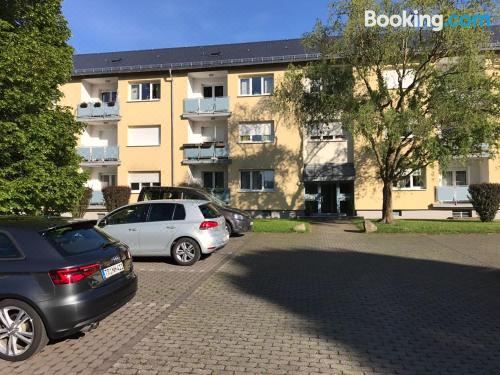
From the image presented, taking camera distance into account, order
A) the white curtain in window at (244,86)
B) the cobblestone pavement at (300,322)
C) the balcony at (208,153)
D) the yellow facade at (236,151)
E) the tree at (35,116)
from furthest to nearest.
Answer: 1. the white curtain in window at (244,86)
2. the balcony at (208,153)
3. the yellow facade at (236,151)
4. the tree at (35,116)
5. the cobblestone pavement at (300,322)

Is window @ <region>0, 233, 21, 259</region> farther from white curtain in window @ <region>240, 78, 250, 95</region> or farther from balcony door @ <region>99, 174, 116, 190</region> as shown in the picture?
balcony door @ <region>99, 174, 116, 190</region>

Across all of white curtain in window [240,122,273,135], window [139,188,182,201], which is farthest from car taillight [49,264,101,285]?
white curtain in window [240,122,273,135]

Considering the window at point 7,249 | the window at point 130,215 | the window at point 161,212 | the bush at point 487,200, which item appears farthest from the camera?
the bush at point 487,200

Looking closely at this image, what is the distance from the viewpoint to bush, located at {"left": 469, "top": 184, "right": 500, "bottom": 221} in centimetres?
1988

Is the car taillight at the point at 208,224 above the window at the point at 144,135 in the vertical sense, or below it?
below

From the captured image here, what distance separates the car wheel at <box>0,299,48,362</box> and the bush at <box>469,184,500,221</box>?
2013 cm

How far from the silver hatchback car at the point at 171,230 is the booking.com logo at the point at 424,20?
10950 millimetres

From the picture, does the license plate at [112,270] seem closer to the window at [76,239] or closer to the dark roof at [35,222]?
the window at [76,239]

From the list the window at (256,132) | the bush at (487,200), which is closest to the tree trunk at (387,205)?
the bush at (487,200)

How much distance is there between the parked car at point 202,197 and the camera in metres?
15.3

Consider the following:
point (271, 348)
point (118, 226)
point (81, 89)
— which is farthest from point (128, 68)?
point (271, 348)

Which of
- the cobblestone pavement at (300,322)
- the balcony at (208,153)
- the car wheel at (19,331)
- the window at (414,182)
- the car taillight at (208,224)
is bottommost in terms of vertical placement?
the cobblestone pavement at (300,322)

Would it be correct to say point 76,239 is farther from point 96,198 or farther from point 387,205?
point 96,198

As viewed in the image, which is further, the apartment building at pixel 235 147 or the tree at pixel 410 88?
the apartment building at pixel 235 147
